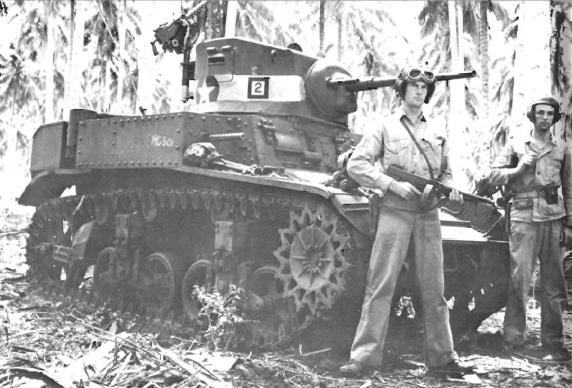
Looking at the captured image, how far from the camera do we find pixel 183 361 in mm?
5129

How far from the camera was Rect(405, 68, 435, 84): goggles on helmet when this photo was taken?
17.6 ft

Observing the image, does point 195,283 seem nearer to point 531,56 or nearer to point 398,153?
point 398,153

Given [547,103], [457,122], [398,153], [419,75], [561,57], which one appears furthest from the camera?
[457,122]

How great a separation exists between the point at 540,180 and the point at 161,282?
419 centimetres

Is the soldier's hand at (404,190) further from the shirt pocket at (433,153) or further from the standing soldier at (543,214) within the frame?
the standing soldier at (543,214)

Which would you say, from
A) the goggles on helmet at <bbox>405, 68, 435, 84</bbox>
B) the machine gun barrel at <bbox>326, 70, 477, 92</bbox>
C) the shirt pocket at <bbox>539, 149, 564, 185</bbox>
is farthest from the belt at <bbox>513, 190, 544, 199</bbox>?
the machine gun barrel at <bbox>326, 70, 477, 92</bbox>

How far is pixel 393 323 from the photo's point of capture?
7715 millimetres

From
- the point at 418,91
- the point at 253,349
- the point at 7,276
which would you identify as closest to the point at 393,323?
the point at 253,349

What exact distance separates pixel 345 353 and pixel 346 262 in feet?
3.19

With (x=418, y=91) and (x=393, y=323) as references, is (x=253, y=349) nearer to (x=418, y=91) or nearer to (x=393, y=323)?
(x=393, y=323)

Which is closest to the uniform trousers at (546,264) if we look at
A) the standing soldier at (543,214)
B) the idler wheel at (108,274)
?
the standing soldier at (543,214)

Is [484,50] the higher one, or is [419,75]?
[484,50]

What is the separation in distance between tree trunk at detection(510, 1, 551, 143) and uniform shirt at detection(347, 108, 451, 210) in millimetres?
1289

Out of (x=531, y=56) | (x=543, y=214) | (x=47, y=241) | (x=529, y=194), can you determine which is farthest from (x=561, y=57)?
(x=47, y=241)
